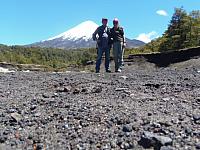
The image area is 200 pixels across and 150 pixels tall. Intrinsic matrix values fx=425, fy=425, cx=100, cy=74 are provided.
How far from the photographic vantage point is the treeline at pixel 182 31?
5222cm

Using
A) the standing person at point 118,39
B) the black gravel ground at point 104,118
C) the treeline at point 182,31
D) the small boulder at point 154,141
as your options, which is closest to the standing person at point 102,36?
the standing person at point 118,39

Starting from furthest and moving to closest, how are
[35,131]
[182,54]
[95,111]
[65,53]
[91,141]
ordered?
1. [65,53]
2. [182,54]
3. [95,111]
4. [35,131]
5. [91,141]

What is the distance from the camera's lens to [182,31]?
53938 millimetres

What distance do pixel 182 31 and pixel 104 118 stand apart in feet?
160

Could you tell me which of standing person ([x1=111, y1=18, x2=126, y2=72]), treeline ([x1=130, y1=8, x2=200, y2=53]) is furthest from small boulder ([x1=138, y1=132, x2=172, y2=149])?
treeline ([x1=130, y1=8, x2=200, y2=53])

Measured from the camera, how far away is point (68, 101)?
822 cm

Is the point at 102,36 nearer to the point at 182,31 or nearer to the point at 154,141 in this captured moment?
the point at 154,141

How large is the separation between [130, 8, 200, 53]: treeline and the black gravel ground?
1683 inches

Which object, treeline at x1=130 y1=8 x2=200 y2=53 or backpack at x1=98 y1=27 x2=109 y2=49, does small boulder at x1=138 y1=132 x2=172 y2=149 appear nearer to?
backpack at x1=98 y1=27 x2=109 y2=49

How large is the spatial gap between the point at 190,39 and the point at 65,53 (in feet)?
473

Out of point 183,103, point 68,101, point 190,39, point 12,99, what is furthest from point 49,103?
point 190,39

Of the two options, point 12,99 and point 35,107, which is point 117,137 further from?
point 12,99

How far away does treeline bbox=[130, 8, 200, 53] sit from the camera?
52.2 m

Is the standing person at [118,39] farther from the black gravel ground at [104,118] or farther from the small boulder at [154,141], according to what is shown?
the small boulder at [154,141]
